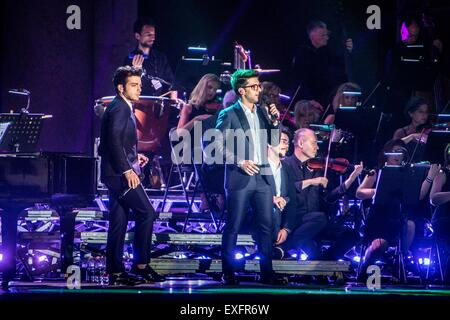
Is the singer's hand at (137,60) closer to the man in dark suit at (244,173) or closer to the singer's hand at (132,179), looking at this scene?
the man in dark suit at (244,173)

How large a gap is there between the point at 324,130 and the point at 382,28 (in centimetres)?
306

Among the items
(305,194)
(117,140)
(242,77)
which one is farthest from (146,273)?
(305,194)

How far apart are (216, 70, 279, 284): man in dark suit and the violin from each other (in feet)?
4.73

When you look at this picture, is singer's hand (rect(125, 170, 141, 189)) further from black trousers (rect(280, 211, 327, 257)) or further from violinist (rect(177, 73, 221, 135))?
violinist (rect(177, 73, 221, 135))

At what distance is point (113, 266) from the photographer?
7.51 metres

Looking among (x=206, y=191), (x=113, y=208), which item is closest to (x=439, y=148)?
(x=206, y=191)

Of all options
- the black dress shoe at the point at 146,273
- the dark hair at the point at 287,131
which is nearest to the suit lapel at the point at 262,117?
the dark hair at the point at 287,131

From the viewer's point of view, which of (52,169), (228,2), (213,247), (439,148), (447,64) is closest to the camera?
(52,169)

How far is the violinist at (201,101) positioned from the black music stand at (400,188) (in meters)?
2.18

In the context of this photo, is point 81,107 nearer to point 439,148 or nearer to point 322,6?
point 322,6

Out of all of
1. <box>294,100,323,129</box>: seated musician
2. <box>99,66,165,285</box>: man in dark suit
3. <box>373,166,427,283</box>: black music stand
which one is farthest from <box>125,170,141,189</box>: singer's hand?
<box>294,100,323,129</box>: seated musician

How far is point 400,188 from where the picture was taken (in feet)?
27.5

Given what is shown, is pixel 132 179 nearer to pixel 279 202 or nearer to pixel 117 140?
pixel 117 140

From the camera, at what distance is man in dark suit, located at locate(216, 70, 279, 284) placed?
24.6 ft
